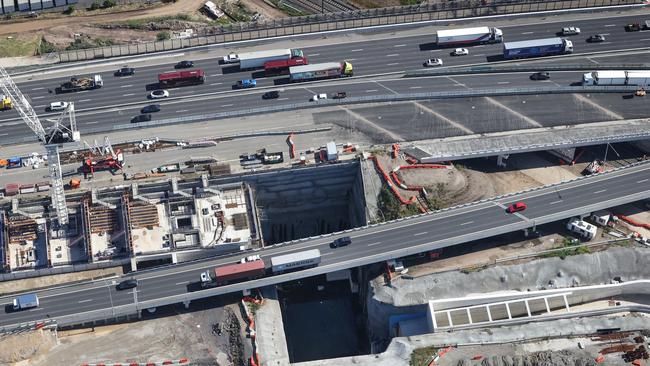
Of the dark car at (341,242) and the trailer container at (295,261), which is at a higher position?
the dark car at (341,242)

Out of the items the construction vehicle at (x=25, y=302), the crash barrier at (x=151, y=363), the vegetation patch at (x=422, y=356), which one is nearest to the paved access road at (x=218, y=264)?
the construction vehicle at (x=25, y=302)

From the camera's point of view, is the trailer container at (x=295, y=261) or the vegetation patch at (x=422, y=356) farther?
the trailer container at (x=295, y=261)

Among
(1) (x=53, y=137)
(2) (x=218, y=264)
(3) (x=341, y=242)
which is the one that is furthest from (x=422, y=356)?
(1) (x=53, y=137)

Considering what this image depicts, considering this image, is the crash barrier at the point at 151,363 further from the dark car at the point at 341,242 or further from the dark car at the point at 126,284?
the dark car at the point at 341,242

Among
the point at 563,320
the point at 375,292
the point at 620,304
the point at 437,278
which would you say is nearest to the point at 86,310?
the point at 375,292

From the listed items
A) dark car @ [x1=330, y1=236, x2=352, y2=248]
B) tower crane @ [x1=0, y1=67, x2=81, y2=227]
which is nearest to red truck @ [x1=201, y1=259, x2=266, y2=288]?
dark car @ [x1=330, y1=236, x2=352, y2=248]

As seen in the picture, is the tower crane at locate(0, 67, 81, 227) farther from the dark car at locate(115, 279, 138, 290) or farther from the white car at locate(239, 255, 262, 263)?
the white car at locate(239, 255, 262, 263)

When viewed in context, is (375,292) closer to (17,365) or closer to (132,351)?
(132,351)

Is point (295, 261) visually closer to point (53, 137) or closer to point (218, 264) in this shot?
point (218, 264)
